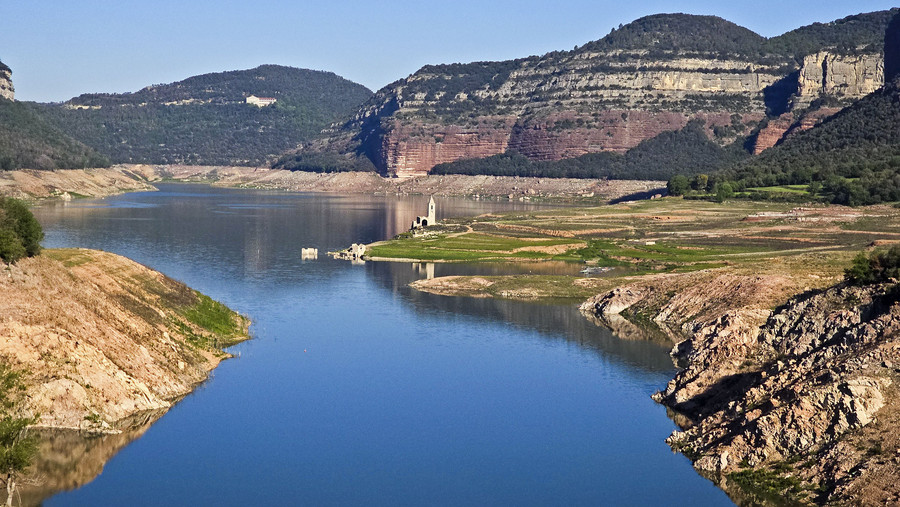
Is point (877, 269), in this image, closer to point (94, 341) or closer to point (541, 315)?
point (541, 315)

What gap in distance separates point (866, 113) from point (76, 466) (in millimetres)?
181581

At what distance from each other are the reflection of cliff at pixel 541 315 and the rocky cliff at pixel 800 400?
5.54 m

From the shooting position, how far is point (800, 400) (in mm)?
40750

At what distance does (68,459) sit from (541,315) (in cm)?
4161

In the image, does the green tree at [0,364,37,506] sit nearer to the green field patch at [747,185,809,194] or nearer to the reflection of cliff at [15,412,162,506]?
the reflection of cliff at [15,412,162,506]

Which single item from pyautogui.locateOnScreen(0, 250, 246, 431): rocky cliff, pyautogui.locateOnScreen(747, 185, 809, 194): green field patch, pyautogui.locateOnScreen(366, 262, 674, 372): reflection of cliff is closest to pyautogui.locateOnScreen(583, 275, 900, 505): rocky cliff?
pyautogui.locateOnScreen(366, 262, 674, 372): reflection of cliff

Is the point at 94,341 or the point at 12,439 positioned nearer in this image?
the point at 12,439

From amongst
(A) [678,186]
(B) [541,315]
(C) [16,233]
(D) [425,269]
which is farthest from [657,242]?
(A) [678,186]

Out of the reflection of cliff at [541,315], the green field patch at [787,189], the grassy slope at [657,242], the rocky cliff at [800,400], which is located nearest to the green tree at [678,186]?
the green field patch at [787,189]

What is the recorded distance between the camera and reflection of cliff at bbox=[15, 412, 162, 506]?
1522 inches

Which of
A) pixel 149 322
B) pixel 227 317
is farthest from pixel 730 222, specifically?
pixel 149 322

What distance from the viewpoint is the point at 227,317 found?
68.1 m

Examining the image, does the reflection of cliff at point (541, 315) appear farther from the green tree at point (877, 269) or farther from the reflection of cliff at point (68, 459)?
the reflection of cliff at point (68, 459)

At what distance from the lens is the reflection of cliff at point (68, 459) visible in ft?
127
